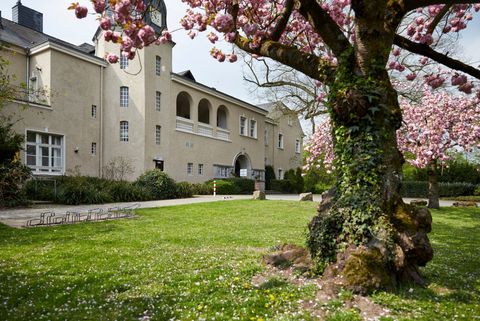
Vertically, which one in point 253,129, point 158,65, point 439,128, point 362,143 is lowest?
point 362,143

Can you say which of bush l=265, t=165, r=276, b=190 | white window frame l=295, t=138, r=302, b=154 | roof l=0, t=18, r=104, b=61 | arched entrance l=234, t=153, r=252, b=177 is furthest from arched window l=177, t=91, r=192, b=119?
white window frame l=295, t=138, r=302, b=154

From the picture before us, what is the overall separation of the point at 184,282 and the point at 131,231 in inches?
183

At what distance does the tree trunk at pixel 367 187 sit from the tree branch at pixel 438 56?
102 centimetres

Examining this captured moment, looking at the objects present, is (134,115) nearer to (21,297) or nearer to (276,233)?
(276,233)

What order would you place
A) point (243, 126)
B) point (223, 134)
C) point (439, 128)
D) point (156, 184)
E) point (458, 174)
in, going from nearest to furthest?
point (439, 128) < point (156, 184) < point (223, 134) < point (458, 174) < point (243, 126)

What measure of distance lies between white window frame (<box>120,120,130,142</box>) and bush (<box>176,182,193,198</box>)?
5.23m

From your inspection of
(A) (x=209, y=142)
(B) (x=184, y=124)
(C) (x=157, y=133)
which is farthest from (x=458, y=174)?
(C) (x=157, y=133)

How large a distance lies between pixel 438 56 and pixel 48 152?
20685 mm

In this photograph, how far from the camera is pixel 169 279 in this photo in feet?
14.4

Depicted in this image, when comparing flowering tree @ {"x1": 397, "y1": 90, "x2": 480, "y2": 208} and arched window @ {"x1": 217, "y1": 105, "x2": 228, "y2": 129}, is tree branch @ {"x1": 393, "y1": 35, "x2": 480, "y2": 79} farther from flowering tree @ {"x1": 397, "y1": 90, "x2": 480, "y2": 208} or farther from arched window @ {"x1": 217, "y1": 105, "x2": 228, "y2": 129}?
arched window @ {"x1": 217, "y1": 105, "x2": 228, "y2": 129}

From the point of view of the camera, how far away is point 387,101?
4500 mm

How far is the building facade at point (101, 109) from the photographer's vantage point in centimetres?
1978

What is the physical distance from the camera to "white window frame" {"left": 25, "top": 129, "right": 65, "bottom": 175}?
19.0 meters

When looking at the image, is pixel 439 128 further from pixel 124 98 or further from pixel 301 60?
pixel 124 98
